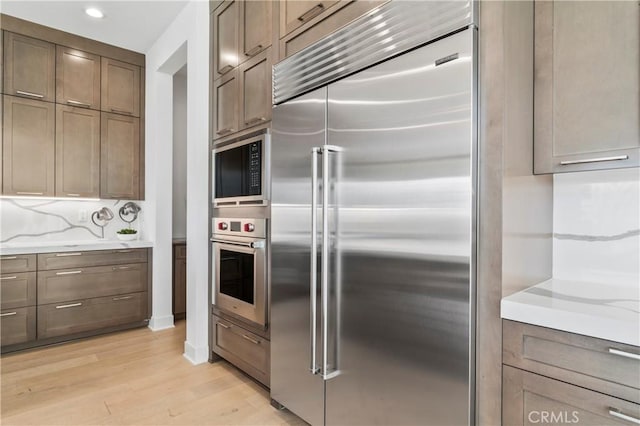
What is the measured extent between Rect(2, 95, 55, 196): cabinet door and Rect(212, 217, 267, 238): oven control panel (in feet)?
6.72

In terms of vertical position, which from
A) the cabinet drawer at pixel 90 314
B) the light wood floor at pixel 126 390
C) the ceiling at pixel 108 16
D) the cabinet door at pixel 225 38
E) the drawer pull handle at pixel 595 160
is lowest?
the light wood floor at pixel 126 390

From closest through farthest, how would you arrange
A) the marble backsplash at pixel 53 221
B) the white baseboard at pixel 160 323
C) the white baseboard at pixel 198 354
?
the white baseboard at pixel 198 354
the marble backsplash at pixel 53 221
the white baseboard at pixel 160 323

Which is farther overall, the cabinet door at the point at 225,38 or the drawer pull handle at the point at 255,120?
the cabinet door at the point at 225,38

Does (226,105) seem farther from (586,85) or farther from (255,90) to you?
(586,85)

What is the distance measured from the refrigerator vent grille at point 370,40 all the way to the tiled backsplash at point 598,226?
966 millimetres

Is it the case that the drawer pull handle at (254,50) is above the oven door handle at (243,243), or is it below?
above

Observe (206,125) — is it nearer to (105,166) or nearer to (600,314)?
(105,166)

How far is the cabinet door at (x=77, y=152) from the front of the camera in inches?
138

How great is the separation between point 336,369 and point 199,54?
2.56 meters

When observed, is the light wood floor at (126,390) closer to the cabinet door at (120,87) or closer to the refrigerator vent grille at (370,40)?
the refrigerator vent grille at (370,40)

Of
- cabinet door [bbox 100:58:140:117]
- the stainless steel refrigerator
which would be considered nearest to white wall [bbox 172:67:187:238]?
cabinet door [bbox 100:58:140:117]

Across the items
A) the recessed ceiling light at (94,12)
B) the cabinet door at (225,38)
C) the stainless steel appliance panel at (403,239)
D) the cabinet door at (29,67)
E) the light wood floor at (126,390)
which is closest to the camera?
the stainless steel appliance panel at (403,239)

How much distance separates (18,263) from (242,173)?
228cm

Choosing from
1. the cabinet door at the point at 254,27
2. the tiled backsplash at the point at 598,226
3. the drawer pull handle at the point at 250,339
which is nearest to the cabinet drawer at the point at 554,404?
the tiled backsplash at the point at 598,226
